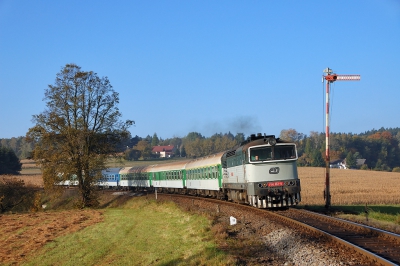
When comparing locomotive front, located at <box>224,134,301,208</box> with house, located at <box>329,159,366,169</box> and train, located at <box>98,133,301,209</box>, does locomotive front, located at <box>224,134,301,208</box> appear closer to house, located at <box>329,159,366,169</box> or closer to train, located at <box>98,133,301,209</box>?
train, located at <box>98,133,301,209</box>

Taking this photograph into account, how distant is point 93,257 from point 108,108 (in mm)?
24577

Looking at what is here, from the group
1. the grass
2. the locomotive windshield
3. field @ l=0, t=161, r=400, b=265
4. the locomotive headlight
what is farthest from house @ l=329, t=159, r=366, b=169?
the locomotive headlight

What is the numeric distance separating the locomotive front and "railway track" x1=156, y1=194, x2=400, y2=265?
2.67 metres

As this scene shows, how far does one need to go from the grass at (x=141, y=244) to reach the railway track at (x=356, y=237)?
3.02 m

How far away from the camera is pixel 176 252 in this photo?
48.3 feet

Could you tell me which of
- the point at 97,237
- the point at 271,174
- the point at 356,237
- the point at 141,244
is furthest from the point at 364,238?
the point at 97,237

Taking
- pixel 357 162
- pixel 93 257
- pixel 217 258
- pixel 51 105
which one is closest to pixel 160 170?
pixel 51 105

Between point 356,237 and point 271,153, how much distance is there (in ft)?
29.2

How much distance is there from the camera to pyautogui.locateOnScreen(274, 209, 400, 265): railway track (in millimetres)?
9985

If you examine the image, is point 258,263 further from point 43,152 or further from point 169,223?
point 43,152

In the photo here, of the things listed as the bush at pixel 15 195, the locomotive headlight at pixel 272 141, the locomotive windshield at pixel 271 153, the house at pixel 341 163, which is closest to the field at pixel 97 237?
A: the locomotive windshield at pixel 271 153

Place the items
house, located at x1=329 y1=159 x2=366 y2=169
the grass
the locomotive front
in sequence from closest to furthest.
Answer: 1. the grass
2. the locomotive front
3. house, located at x1=329 y1=159 x2=366 y2=169

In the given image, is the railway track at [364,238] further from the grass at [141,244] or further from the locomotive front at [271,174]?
the locomotive front at [271,174]

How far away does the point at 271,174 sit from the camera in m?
21.0
